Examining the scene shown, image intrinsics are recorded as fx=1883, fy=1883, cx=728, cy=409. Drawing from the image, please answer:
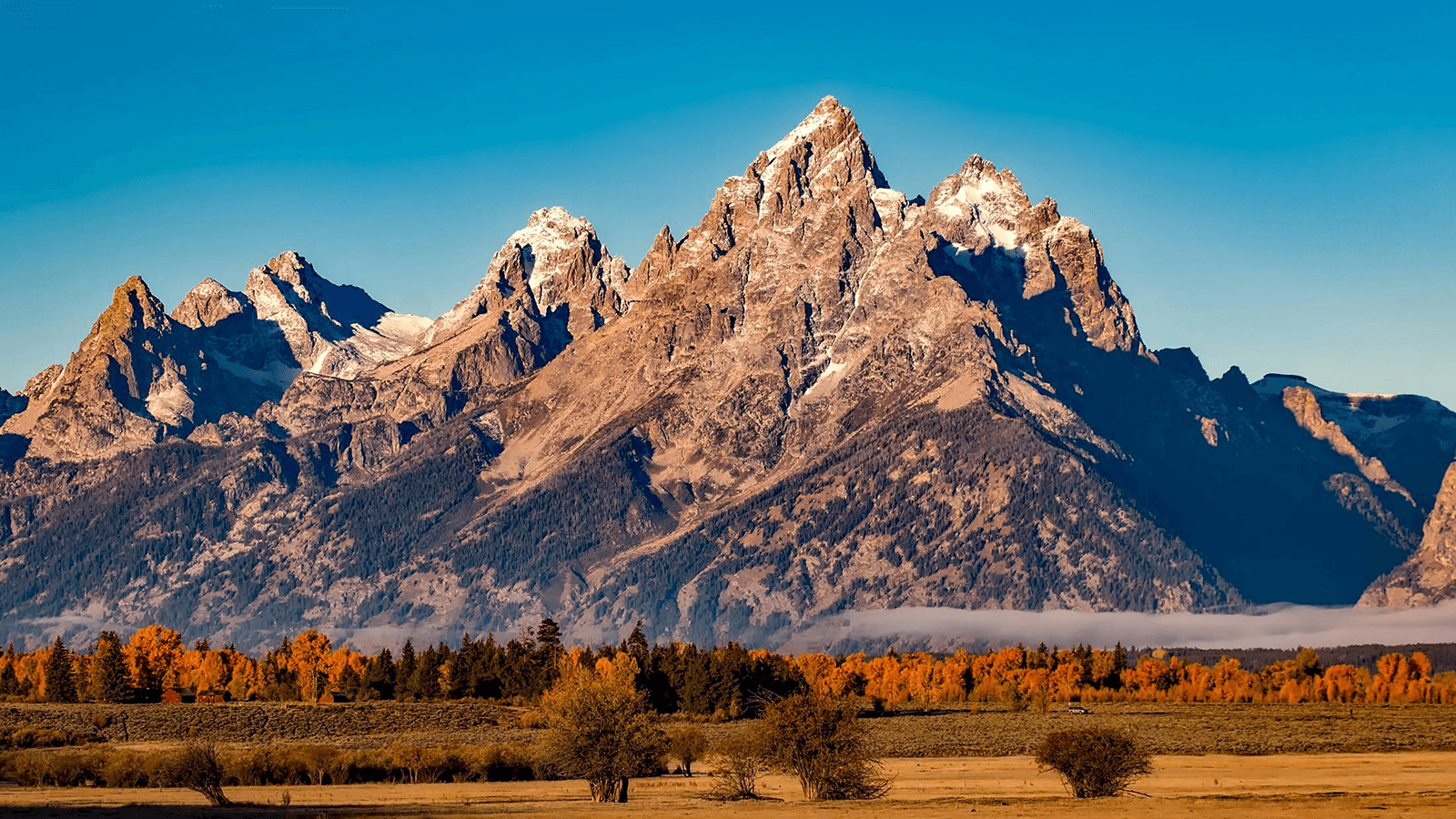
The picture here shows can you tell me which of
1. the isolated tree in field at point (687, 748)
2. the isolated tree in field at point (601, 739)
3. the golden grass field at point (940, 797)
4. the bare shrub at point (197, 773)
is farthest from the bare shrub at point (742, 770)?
the bare shrub at point (197, 773)

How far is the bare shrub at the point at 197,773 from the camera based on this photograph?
141625 mm

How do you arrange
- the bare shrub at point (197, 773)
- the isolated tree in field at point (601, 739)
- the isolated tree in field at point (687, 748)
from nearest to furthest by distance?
the bare shrub at point (197, 773), the isolated tree in field at point (601, 739), the isolated tree in field at point (687, 748)

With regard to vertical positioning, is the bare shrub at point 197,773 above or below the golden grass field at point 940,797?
above

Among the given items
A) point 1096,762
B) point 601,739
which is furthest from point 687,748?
point 1096,762

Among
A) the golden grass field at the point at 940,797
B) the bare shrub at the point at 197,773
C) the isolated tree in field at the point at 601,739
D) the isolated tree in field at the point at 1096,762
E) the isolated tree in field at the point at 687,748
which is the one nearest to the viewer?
the golden grass field at the point at 940,797

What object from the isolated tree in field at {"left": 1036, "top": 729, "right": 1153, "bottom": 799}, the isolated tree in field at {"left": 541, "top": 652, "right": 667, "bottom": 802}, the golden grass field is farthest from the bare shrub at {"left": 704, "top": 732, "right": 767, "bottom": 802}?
the isolated tree in field at {"left": 1036, "top": 729, "right": 1153, "bottom": 799}

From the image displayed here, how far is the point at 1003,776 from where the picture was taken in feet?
545

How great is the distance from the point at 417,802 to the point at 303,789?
22.5 metres

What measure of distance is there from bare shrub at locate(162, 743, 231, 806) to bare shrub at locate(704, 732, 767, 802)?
3714cm

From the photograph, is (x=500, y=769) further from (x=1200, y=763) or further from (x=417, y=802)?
(x=1200, y=763)

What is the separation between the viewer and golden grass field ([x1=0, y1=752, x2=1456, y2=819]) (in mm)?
121625

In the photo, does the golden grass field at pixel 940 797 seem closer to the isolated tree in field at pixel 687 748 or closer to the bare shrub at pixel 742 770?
the bare shrub at pixel 742 770

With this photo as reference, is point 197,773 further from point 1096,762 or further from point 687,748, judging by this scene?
point 1096,762

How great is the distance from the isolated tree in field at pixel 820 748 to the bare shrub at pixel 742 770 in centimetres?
121
